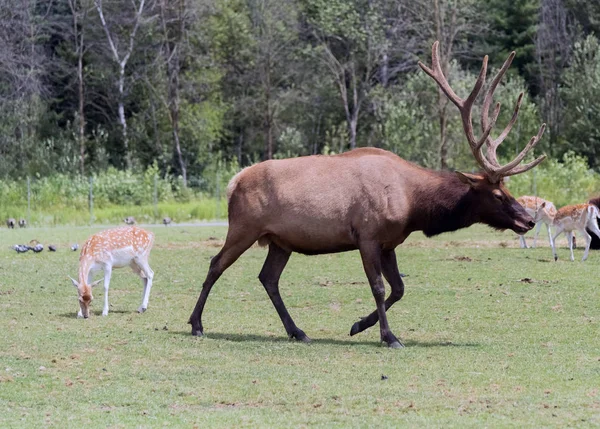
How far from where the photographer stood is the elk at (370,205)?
12367 millimetres

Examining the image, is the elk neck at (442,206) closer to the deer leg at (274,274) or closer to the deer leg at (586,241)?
the deer leg at (274,274)

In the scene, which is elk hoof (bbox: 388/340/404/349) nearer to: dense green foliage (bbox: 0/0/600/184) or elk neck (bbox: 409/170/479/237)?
elk neck (bbox: 409/170/479/237)

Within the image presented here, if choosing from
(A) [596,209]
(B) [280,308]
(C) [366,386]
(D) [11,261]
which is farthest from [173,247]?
(C) [366,386]

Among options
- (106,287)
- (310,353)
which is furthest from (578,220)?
(310,353)

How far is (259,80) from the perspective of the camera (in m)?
56.3

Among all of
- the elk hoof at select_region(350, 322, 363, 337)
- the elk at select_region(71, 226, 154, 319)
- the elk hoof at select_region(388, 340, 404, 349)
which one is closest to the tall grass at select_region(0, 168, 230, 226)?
the elk at select_region(71, 226, 154, 319)

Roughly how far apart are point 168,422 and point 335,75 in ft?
155

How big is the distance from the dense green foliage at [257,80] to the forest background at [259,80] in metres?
0.10

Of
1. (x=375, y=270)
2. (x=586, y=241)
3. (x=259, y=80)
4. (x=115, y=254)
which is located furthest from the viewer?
(x=259, y=80)

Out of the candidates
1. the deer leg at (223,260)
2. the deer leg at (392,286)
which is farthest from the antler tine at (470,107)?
the deer leg at (223,260)

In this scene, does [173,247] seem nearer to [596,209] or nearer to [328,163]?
[596,209]

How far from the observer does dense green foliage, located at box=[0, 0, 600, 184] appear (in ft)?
165

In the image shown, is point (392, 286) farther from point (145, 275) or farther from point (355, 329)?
point (145, 275)

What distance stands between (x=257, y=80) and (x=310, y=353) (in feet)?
150
